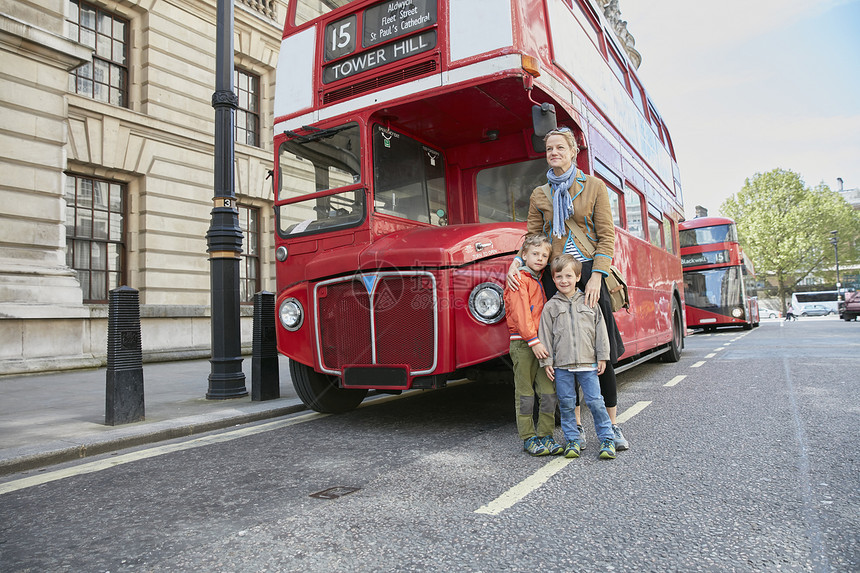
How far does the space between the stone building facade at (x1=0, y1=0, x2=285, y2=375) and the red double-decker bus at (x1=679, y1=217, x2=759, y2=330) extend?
1506 centimetres

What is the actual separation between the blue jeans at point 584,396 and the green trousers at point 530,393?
8 centimetres

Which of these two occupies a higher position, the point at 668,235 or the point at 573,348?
the point at 668,235

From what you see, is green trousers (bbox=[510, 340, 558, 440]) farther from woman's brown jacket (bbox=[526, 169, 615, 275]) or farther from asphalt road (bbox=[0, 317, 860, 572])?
woman's brown jacket (bbox=[526, 169, 615, 275])

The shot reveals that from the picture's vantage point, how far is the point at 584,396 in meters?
3.57

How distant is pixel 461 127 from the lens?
523cm

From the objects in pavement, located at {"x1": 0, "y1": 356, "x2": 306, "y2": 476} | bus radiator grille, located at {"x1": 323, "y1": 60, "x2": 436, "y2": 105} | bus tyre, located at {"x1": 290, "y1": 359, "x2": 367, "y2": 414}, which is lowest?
pavement, located at {"x1": 0, "y1": 356, "x2": 306, "y2": 476}

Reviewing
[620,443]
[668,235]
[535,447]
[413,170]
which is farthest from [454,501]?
[668,235]

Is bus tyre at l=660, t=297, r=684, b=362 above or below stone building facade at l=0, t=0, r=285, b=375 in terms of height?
below

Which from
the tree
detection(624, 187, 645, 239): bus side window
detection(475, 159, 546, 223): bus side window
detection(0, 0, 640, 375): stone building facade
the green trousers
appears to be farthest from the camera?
the tree

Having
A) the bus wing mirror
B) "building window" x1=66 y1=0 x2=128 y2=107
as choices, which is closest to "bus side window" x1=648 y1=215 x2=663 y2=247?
the bus wing mirror

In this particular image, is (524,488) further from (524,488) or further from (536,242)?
(536,242)

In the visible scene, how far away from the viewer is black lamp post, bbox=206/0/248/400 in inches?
249

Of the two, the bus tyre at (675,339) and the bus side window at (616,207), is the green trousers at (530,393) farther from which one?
the bus tyre at (675,339)

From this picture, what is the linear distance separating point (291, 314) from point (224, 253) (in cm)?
202
